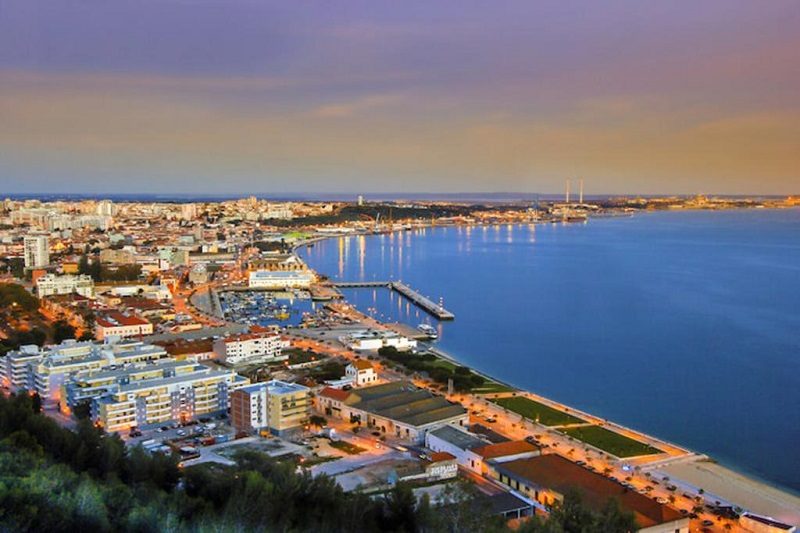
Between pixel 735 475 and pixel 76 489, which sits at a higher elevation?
pixel 76 489

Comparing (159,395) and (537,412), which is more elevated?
(159,395)

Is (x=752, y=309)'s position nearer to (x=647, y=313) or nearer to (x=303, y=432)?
(x=647, y=313)

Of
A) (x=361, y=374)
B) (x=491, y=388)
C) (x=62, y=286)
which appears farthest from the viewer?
(x=62, y=286)

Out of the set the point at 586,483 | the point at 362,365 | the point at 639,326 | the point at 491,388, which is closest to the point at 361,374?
the point at 362,365

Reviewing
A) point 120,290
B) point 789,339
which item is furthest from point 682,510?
point 120,290

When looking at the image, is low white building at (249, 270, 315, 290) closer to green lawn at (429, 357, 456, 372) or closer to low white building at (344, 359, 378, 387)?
green lawn at (429, 357, 456, 372)

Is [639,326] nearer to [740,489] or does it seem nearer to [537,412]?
[537,412]
